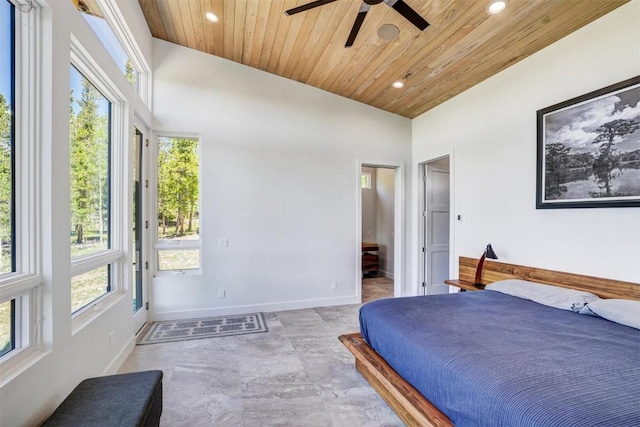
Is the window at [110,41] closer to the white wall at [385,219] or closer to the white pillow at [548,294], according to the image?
the white pillow at [548,294]

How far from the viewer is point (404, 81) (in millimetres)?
3738

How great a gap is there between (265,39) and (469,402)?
3.68 metres

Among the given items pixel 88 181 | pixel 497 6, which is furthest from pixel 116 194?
pixel 497 6

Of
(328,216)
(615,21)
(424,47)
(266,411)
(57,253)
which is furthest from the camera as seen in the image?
(328,216)

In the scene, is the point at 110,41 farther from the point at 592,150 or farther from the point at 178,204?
the point at 592,150

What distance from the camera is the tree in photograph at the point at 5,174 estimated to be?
1.43 m

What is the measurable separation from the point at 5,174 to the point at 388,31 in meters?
2.81

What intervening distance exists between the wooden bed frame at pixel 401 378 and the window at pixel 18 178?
6.52 ft

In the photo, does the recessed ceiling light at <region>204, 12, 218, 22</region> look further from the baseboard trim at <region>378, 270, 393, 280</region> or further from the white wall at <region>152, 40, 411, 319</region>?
the baseboard trim at <region>378, 270, 393, 280</region>

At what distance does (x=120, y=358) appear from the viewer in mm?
2670

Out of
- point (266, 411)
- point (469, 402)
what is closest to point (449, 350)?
point (469, 402)

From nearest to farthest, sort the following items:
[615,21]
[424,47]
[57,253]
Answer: [57,253] → [615,21] → [424,47]

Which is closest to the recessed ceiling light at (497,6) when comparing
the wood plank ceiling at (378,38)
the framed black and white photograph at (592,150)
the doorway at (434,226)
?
the wood plank ceiling at (378,38)

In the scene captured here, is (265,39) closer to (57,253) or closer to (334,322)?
(57,253)
